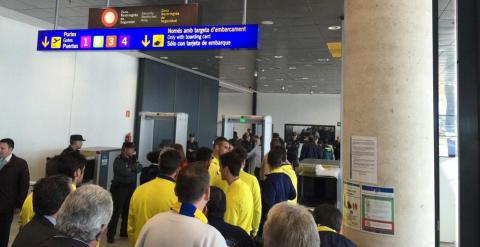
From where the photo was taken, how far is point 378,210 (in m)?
1.91

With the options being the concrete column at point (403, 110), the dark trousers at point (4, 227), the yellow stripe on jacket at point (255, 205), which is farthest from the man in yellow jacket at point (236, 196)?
the dark trousers at point (4, 227)

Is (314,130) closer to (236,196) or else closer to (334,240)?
(236,196)

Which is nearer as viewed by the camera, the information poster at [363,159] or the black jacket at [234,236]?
the information poster at [363,159]

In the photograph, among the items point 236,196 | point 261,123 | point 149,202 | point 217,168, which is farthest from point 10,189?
point 261,123

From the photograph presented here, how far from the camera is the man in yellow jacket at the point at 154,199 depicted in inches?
118

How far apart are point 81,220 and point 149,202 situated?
4.28 ft

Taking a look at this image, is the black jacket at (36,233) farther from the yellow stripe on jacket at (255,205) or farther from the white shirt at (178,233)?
the yellow stripe on jacket at (255,205)

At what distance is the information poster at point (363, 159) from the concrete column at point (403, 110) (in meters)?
0.03

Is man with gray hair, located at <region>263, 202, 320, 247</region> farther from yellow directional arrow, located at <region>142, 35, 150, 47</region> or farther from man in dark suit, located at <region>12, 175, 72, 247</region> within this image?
yellow directional arrow, located at <region>142, 35, 150, 47</region>

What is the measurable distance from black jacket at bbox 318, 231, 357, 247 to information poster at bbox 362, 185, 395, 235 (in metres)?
0.11

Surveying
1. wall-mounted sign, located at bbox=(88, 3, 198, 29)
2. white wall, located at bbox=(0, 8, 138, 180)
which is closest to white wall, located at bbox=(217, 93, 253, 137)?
white wall, located at bbox=(0, 8, 138, 180)

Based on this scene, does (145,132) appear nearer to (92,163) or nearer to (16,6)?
(92,163)

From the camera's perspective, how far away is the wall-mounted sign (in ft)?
15.7

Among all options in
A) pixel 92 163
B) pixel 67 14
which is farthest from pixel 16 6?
pixel 92 163
